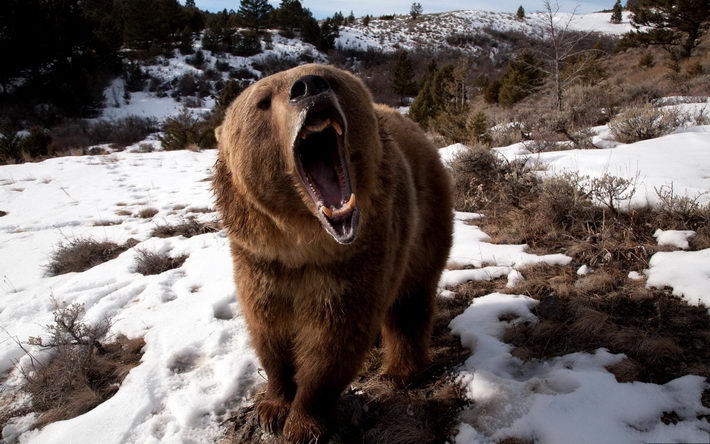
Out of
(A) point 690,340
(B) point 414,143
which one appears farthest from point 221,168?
(A) point 690,340

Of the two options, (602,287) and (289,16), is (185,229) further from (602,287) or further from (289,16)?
(289,16)

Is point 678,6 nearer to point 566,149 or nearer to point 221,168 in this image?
point 566,149

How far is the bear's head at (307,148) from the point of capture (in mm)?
1649

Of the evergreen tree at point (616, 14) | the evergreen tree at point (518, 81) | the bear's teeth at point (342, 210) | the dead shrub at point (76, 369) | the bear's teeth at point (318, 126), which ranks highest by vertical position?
the evergreen tree at point (616, 14)

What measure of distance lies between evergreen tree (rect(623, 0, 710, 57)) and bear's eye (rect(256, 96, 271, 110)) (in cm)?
2398

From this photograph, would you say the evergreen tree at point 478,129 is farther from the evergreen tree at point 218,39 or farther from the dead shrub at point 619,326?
the evergreen tree at point 218,39

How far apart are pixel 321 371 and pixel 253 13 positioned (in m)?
43.6

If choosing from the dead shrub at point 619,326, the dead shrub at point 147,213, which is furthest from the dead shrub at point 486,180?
the dead shrub at point 147,213

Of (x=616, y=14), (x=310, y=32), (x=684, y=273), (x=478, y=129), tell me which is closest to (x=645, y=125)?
(x=478, y=129)

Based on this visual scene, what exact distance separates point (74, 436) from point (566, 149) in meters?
7.05

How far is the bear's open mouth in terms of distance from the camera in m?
1.64

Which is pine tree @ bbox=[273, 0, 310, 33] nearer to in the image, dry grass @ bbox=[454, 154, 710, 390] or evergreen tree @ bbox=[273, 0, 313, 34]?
evergreen tree @ bbox=[273, 0, 313, 34]

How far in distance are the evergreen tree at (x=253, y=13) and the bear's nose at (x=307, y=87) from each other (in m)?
41.5

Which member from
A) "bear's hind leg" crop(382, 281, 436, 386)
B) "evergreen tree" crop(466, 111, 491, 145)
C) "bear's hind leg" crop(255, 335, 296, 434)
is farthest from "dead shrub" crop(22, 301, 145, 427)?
"evergreen tree" crop(466, 111, 491, 145)
